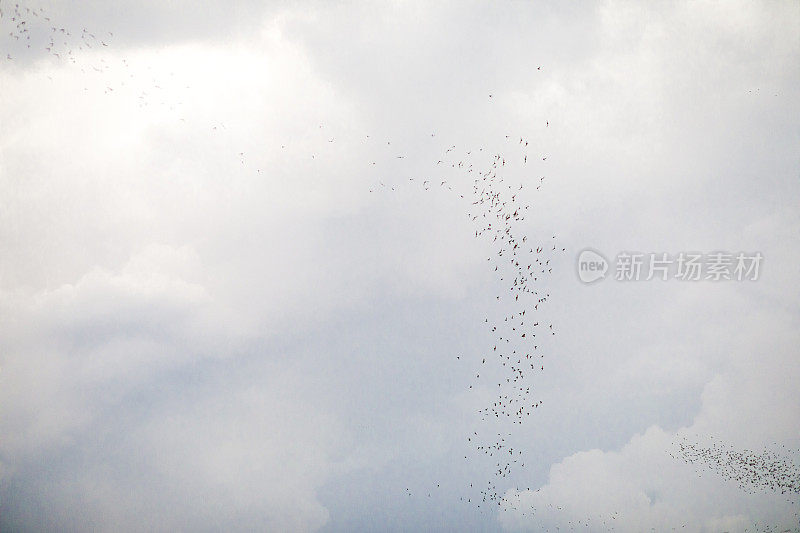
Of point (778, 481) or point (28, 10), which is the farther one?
point (778, 481)

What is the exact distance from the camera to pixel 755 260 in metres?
17.0

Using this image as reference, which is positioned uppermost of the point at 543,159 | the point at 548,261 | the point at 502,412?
the point at 543,159

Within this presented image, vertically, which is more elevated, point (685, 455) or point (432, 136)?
point (432, 136)

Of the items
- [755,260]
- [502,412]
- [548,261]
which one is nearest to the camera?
[755,260]

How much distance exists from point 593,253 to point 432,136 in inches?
254

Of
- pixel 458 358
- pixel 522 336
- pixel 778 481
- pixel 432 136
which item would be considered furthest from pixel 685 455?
pixel 432 136

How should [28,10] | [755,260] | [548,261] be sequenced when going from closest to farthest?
[28,10]
[755,260]
[548,261]

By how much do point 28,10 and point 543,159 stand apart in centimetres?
1599

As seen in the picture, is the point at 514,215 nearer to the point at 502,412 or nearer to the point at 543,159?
the point at 543,159

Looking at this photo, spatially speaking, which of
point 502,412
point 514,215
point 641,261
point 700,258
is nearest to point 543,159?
point 514,215

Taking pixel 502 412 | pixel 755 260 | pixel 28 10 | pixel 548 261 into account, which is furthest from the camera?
pixel 502 412

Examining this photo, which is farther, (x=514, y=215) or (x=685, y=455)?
(x=685, y=455)

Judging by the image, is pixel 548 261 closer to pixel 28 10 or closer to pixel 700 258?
pixel 700 258

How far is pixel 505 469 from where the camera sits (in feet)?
67.5
